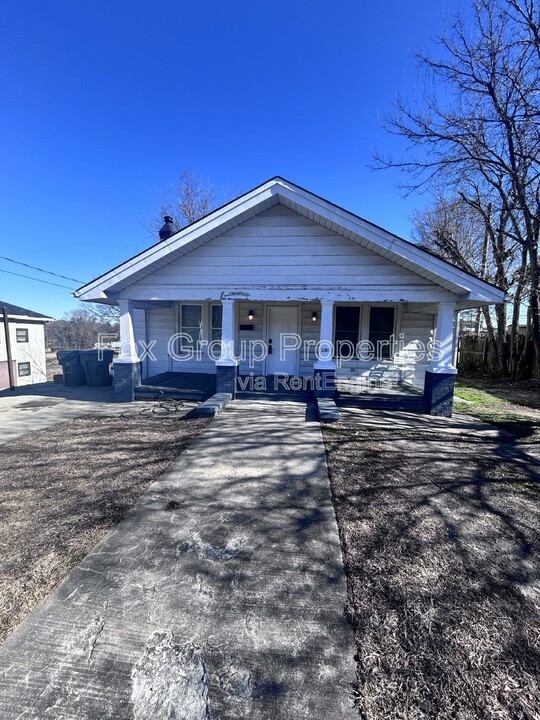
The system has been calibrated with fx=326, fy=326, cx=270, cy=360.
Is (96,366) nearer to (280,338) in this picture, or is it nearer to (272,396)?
(280,338)

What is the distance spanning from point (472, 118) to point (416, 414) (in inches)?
425

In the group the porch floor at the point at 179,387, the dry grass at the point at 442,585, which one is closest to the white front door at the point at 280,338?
the porch floor at the point at 179,387

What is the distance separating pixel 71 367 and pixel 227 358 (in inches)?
236

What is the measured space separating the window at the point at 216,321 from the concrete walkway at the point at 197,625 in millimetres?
7085

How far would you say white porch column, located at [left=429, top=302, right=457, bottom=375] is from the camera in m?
6.96

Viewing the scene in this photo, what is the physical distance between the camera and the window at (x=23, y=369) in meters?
16.5

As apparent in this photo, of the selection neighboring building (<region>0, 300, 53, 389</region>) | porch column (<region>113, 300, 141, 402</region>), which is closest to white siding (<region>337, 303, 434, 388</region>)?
porch column (<region>113, 300, 141, 402</region>)

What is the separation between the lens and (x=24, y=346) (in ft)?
54.3

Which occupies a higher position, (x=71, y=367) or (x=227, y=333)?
(x=227, y=333)

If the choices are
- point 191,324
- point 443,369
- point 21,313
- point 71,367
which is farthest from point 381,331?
point 21,313

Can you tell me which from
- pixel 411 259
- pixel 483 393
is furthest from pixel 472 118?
pixel 483 393

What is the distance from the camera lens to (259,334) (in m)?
9.80

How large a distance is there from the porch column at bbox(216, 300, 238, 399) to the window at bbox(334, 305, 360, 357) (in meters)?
3.47

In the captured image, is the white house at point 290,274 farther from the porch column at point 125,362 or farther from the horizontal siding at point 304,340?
the horizontal siding at point 304,340
